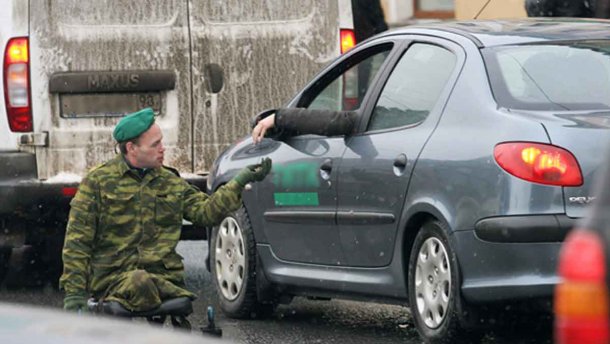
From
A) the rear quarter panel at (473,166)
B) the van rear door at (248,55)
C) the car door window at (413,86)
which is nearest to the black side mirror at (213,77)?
the van rear door at (248,55)

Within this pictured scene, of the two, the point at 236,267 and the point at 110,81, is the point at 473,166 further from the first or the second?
the point at 110,81

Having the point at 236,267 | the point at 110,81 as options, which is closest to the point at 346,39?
the point at 110,81

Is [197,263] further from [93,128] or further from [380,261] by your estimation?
[380,261]

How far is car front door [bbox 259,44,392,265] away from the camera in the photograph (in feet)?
28.9

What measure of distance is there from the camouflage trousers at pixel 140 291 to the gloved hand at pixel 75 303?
0.10m

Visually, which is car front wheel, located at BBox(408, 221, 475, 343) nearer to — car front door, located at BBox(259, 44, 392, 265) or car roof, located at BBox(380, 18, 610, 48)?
car front door, located at BBox(259, 44, 392, 265)

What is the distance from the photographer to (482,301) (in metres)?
7.59

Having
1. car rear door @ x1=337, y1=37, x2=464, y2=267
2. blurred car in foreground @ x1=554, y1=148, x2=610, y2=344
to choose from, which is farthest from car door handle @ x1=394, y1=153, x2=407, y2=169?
blurred car in foreground @ x1=554, y1=148, x2=610, y2=344

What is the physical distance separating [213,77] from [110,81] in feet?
2.04

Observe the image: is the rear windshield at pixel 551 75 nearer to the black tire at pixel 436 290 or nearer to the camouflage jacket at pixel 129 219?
the black tire at pixel 436 290

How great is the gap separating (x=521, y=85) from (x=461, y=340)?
3.57 feet

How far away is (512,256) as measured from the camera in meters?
7.40

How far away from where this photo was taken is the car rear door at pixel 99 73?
10938 millimetres

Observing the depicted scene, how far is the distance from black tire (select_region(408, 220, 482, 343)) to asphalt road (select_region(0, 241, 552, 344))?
227 millimetres
